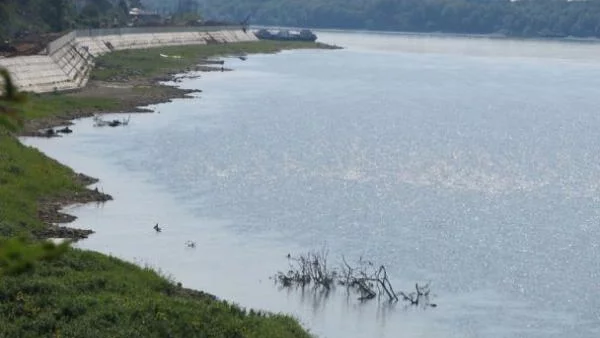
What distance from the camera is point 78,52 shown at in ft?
397

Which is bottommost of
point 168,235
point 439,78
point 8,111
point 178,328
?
point 439,78

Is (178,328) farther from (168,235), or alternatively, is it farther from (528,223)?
(528,223)

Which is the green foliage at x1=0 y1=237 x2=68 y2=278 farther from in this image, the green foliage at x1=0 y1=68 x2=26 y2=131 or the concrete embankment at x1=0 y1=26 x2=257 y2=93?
the concrete embankment at x1=0 y1=26 x2=257 y2=93

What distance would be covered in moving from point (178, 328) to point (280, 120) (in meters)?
65.6

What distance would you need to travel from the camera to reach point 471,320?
33.8m

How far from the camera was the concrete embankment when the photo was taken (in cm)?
8931

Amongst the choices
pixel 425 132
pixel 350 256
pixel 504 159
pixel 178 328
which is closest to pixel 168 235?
pixel 350 256

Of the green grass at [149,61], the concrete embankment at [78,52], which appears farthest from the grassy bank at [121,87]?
the concrete embankment at [78,52]

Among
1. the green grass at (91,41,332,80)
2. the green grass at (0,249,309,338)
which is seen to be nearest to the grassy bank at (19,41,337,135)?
the green grass at (91,41,332,80)

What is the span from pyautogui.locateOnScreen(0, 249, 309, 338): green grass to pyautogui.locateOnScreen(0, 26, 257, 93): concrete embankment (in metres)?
44.2

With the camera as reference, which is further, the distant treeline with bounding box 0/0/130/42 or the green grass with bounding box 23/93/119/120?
the distant treeline with bounding box 0/0/130/42

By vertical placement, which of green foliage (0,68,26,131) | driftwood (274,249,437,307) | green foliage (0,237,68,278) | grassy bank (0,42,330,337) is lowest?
driftwood (274,249,437,307)

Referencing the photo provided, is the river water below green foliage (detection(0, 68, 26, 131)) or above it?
below

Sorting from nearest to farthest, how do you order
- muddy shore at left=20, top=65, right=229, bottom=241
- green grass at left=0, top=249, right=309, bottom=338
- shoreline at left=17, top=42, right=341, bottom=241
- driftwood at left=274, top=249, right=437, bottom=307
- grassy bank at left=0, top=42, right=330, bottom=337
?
green grass at left=0, top=249, right=309, bottom=338, grassy bank at left=0, top=42, right=330, bottom=337, driftwood at left=274, top=249, right=437, bottom=307, muddy shore at left=20, top=65, right=229, bottom=241, shoreline at left=17, top=42, right=341, bottom=241
